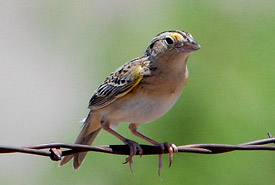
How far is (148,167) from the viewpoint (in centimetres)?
1088

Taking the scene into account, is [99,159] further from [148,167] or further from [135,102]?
[135,102]

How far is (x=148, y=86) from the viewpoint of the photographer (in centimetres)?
763

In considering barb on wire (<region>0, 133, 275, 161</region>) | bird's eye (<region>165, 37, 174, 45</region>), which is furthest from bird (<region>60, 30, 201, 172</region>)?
barb on wire (<region>0, 133, 275, 161</region>)

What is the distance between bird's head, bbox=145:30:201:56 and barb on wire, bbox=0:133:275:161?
1.06m

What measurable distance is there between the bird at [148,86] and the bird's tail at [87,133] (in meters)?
0.01

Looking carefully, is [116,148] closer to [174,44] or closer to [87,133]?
[174,44]

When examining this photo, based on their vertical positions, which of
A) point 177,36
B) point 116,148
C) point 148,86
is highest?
point 177,36

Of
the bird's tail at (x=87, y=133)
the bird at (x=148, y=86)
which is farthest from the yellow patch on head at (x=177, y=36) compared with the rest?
the bird's tail at (x=87, y=133)

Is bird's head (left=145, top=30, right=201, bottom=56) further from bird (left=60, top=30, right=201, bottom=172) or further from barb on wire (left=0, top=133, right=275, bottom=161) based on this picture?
barb on wire (left=0, top=133, right=275, bottom=161)

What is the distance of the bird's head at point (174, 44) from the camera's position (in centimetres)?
759

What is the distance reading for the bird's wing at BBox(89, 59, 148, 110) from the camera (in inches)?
303

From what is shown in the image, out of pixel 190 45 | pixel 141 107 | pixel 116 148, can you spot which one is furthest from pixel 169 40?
pixel 116 148

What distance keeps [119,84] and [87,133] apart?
736mm

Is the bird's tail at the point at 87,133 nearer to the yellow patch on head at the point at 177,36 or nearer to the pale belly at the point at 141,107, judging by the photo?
the pale belly at the point at 141,107
